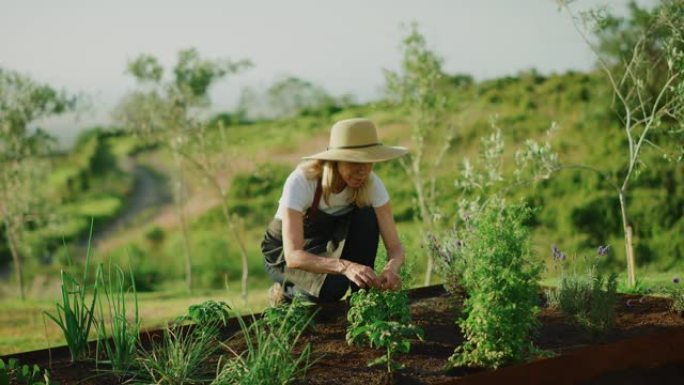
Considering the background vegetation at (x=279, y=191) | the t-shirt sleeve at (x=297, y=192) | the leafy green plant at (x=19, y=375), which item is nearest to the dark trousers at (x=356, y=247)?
the t-shirt sleeve at (x=297, y=192)

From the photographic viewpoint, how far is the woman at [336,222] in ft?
12.7

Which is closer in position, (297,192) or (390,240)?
(297,192)

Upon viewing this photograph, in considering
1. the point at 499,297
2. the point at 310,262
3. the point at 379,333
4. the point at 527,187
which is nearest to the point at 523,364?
the point at 499,297

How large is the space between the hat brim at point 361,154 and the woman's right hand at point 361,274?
491 mm

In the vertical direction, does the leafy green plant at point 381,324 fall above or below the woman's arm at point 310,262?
below

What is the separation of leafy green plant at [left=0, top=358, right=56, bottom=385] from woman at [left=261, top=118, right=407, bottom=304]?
1.17m

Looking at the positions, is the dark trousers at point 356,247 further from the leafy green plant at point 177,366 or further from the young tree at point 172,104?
the young tree at point 172,104

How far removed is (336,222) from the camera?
14.6 ft

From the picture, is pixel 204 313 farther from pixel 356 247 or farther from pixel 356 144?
pixel 356 144

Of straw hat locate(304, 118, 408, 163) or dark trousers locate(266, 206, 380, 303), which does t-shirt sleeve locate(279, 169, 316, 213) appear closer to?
straw hat locate(304, 118, 408, 163)

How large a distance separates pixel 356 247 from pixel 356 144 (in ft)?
2.05

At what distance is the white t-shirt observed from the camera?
400 centimetres

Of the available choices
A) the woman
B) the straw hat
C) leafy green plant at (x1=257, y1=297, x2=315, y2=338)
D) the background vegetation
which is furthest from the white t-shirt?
the background vegetation

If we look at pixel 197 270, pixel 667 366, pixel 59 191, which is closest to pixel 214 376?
Answer: pixel 667 366
